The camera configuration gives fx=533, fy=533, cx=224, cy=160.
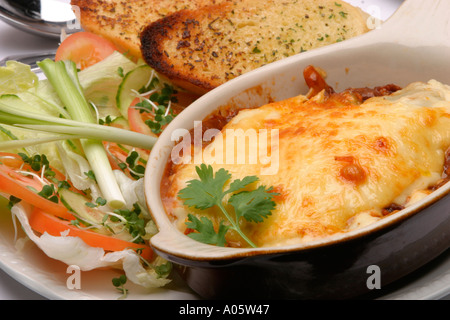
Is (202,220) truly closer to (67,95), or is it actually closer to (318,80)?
(318,80)

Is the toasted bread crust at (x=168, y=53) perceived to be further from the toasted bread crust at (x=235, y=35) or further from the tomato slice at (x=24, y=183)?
the tomato slice at (x=24, y=183)

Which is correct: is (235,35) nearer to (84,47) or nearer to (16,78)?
(84,47)

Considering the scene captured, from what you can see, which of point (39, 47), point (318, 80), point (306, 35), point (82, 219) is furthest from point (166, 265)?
point (39, 47)

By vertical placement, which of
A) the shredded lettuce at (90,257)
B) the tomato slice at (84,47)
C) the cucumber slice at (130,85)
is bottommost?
the shredded lettuce at (90,257)

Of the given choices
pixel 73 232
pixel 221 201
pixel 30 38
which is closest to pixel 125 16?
pixel 30 38

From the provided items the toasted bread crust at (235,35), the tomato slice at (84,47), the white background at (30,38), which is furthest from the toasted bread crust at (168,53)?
the white background at (30,38)

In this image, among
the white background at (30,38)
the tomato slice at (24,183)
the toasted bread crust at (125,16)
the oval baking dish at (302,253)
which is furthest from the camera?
the white background at (30,38)
